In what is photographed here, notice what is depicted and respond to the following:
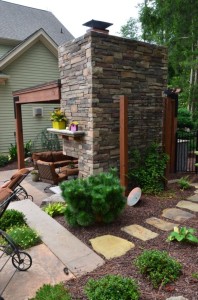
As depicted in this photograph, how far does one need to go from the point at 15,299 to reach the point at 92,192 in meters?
1.58

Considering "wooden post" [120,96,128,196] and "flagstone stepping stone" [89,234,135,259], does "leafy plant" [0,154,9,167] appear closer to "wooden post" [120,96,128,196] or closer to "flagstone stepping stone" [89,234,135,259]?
"wooden post" [120,96,128,196]

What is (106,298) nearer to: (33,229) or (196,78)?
(33,229)

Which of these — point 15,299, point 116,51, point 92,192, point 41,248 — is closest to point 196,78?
point 116,51

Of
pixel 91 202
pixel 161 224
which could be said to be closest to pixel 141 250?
pixel 161 224

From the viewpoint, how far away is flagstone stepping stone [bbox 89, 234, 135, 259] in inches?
110

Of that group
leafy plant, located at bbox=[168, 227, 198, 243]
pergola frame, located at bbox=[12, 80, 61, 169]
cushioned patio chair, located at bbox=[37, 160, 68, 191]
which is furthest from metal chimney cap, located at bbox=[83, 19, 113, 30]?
leafy plant, located at bbox=[168, 227, 198, 243]

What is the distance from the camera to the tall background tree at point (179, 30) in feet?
30.7

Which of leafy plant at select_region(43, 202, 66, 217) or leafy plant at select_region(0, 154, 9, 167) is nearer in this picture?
leafy plant at select_region(43, 202, 66, 217)

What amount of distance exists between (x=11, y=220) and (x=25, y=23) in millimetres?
11768

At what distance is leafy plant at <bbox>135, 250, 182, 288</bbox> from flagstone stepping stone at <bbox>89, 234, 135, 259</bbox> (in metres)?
0.44

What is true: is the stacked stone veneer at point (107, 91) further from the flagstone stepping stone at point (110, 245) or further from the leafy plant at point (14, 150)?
A: the leafy plant at point (14, 150)

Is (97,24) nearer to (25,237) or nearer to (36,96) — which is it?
(36,96)

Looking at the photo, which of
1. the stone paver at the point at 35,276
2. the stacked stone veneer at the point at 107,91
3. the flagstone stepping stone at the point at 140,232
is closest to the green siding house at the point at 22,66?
the stacked stone veneer at the point at 107,91

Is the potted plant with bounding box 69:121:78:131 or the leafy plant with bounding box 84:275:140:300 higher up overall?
the potted plant with bounding box 69:121:78:131
